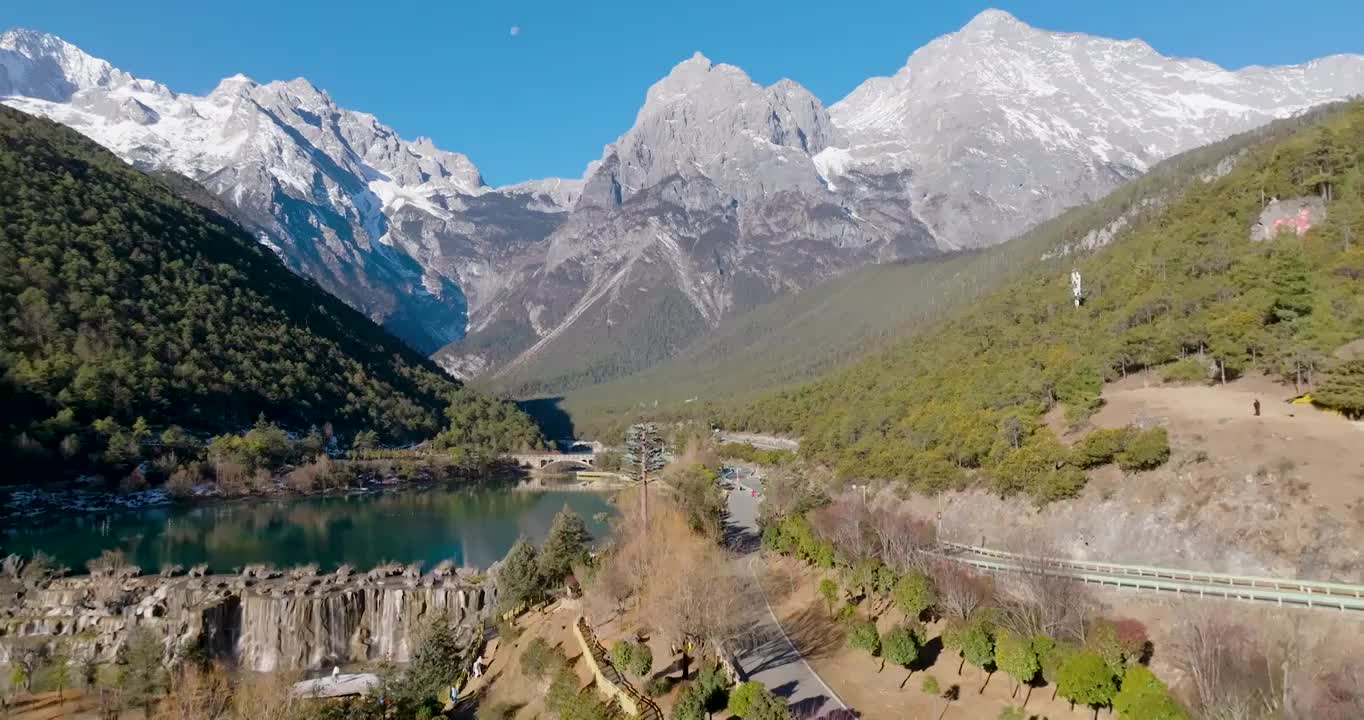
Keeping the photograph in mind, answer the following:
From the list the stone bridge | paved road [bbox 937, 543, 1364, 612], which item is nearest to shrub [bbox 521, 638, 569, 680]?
paved road [bbox 937, 543, 1364, 612]

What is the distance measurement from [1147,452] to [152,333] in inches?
4412

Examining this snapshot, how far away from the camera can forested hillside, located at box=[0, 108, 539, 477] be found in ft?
301

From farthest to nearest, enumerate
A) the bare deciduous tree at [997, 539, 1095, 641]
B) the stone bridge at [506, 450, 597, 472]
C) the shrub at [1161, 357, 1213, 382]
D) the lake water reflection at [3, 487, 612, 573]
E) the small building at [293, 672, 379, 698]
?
1. the stone bridge at [506, 450, 597, 472]
2. the lake water reflection at [3, 487, 612, 573]
3. the shrub at [1161, 357, 1213, 382]
4. the small building at [293, 672, 379, 698]
5. the bare deciduous tree at [997, 539, 1095, 641]

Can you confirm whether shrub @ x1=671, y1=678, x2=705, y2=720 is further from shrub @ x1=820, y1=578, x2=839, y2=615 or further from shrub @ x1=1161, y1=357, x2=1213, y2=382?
shrub @ x1=1161, y1=357, x2=1213, y2=382

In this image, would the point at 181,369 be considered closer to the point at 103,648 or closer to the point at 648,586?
the point at 103,648

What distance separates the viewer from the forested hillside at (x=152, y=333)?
91875 mm

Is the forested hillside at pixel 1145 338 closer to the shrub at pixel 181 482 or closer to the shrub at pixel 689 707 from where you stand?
the shrub at pixel 689 707

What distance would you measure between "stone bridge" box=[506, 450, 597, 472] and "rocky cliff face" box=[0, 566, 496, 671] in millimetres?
88242

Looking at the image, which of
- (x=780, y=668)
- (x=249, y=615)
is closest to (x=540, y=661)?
(x=780, y=668)

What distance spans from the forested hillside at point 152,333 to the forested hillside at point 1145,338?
7740 cm

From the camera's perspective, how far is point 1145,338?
183 ft

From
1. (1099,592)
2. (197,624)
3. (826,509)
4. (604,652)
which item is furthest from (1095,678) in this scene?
(197,624)

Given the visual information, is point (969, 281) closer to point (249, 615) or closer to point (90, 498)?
point (249, 615)

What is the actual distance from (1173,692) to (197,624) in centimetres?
4517
